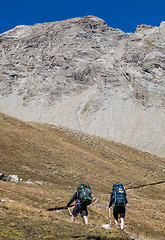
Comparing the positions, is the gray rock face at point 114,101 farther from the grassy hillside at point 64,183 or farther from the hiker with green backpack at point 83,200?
the hiker with green backpack at point 83,200

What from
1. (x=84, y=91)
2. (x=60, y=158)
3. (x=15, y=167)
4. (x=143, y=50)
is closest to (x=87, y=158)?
(x=60, y=158)

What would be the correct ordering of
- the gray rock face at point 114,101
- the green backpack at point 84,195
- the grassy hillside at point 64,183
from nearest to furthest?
the grassy hillside at point 64,183 → the green backpack at point 84,195 → the gray rock face at point 114,101

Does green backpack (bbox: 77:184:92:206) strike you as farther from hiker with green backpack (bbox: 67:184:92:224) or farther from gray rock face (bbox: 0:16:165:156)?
gray rock face (bbox: 0:16:165:156)

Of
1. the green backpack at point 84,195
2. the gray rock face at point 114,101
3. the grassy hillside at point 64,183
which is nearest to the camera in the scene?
the grassy hillside at point 64,183

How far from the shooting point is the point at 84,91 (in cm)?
19112

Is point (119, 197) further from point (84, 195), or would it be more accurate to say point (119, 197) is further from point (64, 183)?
point (64, 183)

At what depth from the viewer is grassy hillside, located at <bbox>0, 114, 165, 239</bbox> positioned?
1212 cm

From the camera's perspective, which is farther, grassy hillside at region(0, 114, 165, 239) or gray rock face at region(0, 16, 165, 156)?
gray rock face at region(0, 16, 165, 156)

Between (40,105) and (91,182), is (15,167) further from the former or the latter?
(40,105)

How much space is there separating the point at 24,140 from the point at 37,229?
41056 millimetres

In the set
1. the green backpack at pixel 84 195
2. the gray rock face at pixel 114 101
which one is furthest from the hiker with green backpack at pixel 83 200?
the gray rock face at pixel 114 101

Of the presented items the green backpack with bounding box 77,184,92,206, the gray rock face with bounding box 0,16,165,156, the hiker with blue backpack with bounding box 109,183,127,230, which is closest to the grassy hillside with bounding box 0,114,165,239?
the hiker with blue backpack with bounding box 109,183,127,230

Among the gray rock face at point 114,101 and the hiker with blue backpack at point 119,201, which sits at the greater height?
the gray rock face at point 114,101

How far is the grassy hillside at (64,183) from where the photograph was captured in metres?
12.1
